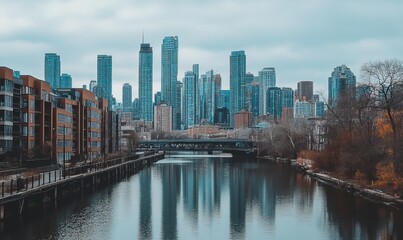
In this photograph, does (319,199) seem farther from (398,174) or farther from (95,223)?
(95,223)

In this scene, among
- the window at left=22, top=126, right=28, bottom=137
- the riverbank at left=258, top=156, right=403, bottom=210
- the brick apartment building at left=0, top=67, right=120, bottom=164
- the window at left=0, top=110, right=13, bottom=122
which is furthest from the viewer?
the window at left=22, top=126, right=28, bottom=137

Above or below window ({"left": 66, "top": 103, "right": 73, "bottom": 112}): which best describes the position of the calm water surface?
below

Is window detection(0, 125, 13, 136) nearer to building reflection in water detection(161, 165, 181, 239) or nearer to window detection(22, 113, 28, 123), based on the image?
window detection(22, 113, 28, 123)

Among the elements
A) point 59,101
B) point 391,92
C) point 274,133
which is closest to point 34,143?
point 59,101

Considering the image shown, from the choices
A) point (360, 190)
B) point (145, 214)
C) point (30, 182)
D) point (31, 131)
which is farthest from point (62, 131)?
point (360, 190)

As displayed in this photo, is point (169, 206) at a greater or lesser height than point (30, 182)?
lesser

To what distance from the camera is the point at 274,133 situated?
5728 inches

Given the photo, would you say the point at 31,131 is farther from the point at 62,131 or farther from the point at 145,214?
the point at 145,214

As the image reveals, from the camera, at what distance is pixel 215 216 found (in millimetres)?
44469

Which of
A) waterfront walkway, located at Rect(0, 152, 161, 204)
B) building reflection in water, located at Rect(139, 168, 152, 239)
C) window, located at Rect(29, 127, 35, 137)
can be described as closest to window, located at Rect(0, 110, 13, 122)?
window, located at Rect(29, 127, 35, 137)

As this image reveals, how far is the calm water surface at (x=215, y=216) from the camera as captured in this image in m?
37.0

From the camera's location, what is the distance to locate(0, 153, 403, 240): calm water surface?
37.0 meters

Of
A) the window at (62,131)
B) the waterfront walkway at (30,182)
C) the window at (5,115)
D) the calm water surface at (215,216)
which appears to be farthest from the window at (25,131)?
the calm water surface at (215,216)

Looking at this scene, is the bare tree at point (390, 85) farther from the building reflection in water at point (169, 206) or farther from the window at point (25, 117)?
the window at point (25, 117)
